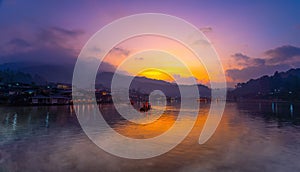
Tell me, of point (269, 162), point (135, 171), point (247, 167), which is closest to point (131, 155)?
point (135, 171)

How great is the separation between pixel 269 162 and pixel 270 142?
6.65m

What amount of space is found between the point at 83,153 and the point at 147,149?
4.43 m

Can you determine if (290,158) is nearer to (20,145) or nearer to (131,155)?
(131,155)

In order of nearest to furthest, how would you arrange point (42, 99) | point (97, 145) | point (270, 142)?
point (97, 145) < point (270, 142) < point (42, 99)

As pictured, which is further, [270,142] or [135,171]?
[270,142]

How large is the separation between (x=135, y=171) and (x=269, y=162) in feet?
25.7

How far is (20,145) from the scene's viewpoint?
56.6 feet

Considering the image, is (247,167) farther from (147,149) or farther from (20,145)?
(20,145)

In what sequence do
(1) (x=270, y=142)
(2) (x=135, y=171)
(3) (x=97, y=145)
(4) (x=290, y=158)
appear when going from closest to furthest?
(2) (x=135, y=171), (4) (x=290, y=158), (3) (x=97, y=145), (1) (x=270, y=142)

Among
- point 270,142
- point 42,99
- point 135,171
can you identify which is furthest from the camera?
point 42,99

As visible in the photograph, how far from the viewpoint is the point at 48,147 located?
1662 centimetres

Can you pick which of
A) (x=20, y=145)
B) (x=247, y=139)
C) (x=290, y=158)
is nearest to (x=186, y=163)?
(x=290, y=158)

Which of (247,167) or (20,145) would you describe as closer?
(247,167)

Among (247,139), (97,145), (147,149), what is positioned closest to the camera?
(147,149)
